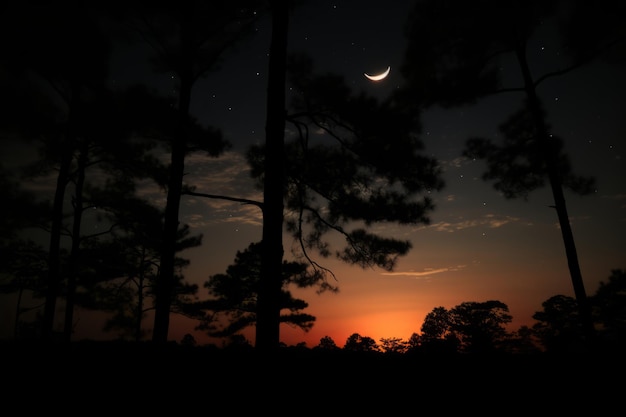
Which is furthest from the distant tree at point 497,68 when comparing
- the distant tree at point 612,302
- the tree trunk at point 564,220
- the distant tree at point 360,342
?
the distant tree at point 612,302

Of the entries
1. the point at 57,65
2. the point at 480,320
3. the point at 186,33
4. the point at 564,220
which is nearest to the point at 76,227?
the point at 57,65

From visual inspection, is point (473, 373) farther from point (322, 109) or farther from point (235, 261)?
point (235, 261)

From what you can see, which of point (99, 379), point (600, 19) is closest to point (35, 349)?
point (99, 379)

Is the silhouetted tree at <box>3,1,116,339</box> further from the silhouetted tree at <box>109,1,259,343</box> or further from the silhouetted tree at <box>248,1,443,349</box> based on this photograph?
the silhouetted tree at <box>248,1,443,349</box>

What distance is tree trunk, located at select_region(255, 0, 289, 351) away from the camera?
17.0 feet

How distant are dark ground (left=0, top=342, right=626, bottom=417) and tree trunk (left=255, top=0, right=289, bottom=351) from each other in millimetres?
503

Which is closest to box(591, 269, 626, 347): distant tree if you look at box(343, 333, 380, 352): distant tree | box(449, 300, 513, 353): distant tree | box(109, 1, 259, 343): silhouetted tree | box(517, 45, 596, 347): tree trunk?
box(449, 300, 513, 353): distant tree

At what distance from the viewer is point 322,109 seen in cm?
716

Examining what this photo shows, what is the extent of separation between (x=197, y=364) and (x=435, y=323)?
82.4 ft

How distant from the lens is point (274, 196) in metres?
5.50

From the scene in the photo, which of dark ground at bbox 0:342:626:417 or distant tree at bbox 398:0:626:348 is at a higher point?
distant tree at bbox 398:0:626:348

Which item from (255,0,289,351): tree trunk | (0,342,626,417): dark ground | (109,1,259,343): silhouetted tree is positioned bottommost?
(0,342,626,417): dark ground

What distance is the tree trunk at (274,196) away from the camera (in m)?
5.20

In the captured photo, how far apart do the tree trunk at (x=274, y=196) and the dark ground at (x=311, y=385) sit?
0.50 m
